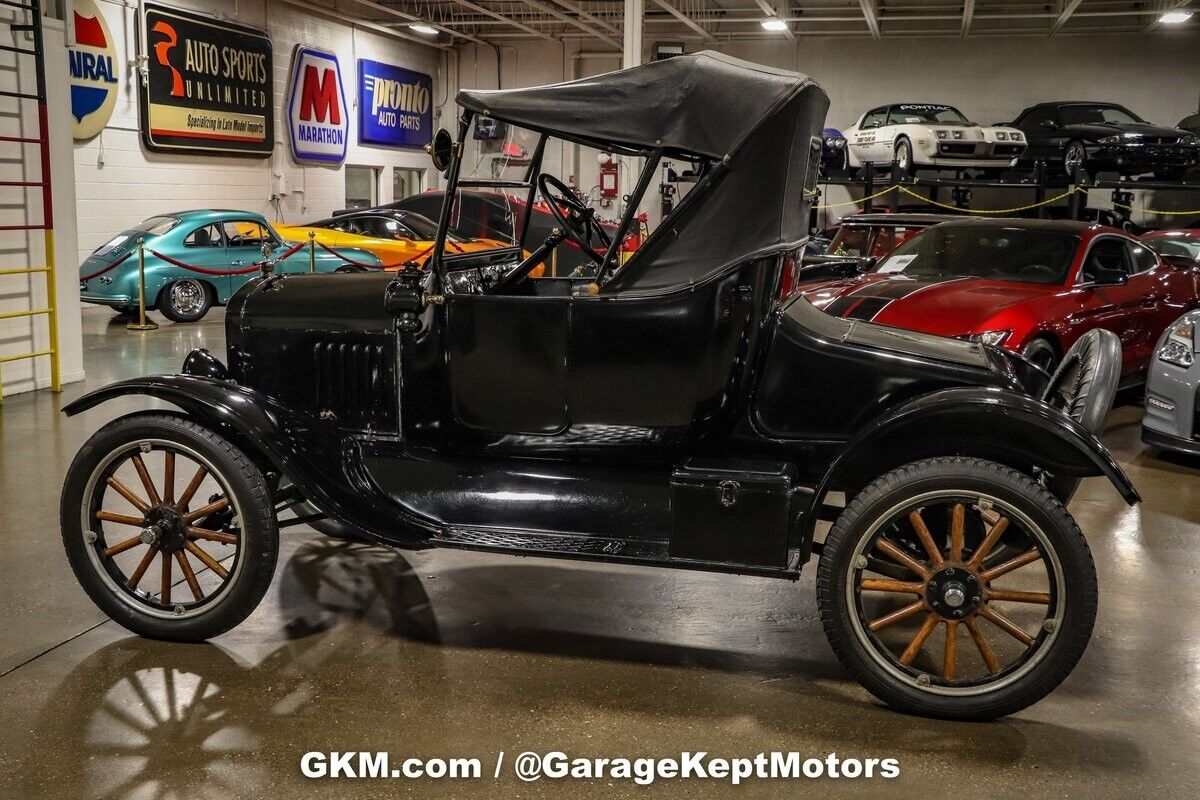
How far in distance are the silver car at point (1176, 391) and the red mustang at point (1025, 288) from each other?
0.68 meters

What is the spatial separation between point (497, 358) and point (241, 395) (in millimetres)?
922

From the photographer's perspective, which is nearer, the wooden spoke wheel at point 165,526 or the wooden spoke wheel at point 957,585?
the wooden spoke wheel at point 957,585

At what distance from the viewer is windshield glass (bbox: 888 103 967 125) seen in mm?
17266

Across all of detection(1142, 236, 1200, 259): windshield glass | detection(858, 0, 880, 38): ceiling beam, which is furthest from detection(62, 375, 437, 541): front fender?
detection(858, 0, 880, 38): ceiling beam

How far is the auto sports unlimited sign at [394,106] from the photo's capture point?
21.9 metres

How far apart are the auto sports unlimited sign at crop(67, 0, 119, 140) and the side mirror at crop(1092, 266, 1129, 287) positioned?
12586 mm

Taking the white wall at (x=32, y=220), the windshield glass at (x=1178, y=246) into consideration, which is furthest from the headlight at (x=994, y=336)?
the white wall at (x=32, y=220)

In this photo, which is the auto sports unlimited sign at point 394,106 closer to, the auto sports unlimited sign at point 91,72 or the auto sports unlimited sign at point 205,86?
the auto sports unlimited sign at point 205,86

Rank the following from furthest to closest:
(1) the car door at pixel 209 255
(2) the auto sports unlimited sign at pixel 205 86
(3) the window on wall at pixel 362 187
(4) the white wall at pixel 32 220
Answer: (3) the window on wall at pixel 362 187, (2) the auto sports unlimited sign at pixel 205 86, (1) the car door at pixel 209 255, (4) the white wall at pixel 32 220

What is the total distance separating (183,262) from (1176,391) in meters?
10.9

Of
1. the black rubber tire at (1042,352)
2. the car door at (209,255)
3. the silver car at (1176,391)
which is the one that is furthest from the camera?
the car door at (209,255)

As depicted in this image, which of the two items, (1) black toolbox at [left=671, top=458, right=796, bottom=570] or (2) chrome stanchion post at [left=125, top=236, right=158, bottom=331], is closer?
(1) black toolbox at [left=671, top=458, right=796, bottom=570]

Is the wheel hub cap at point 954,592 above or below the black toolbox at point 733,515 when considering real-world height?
below

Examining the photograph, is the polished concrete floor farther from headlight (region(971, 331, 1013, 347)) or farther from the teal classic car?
the teal classic car
